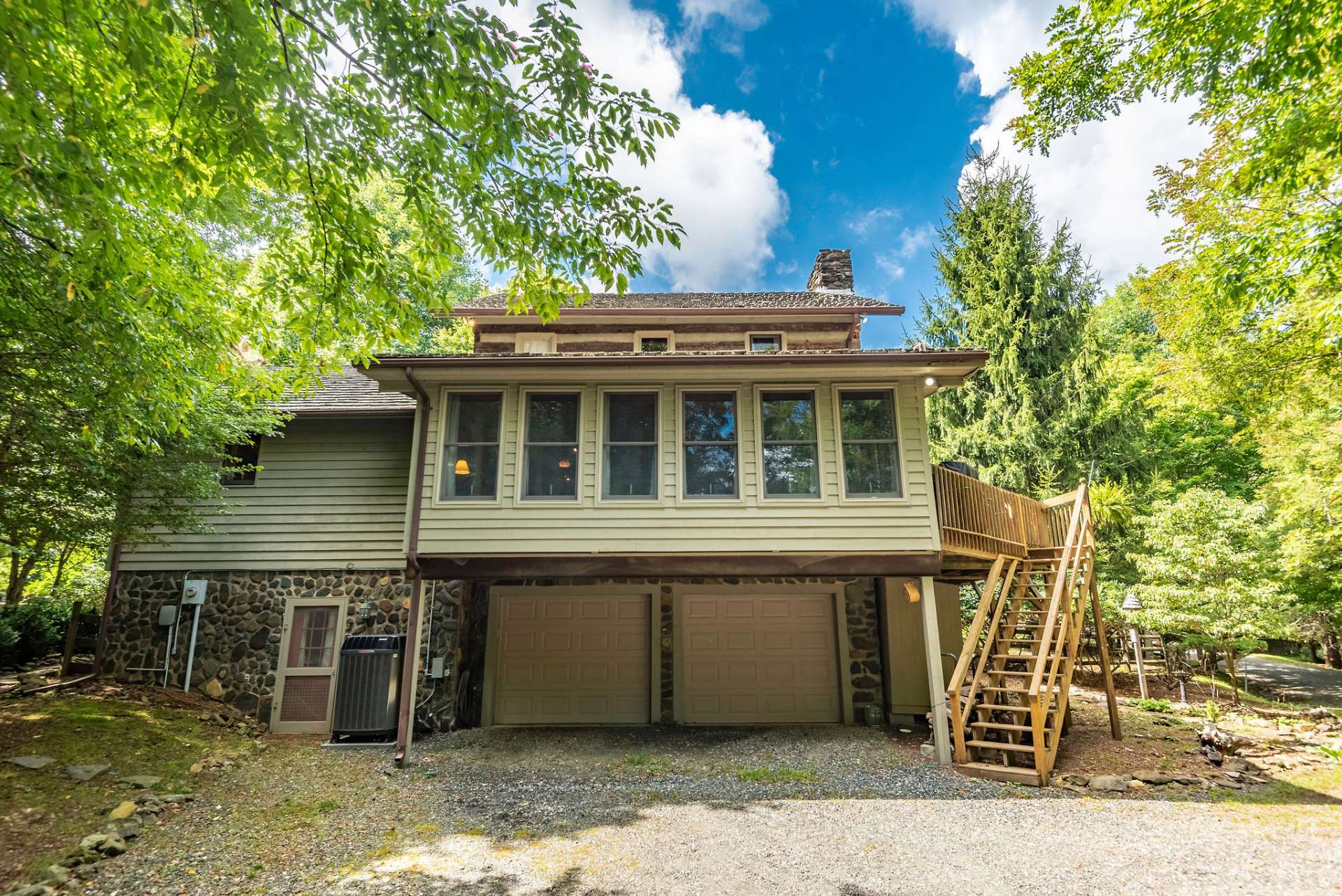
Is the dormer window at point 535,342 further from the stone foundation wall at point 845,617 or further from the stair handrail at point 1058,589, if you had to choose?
the stair handrail at point 1058,589

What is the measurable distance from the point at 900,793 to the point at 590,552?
4.13m

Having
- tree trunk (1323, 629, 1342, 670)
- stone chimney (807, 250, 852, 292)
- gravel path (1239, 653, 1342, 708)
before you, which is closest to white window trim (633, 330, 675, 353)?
stone chimney (807, 250, 852, 292)

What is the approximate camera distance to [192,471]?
8.28m

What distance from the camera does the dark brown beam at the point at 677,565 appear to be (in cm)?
773

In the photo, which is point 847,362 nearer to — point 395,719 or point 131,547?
point 395,719

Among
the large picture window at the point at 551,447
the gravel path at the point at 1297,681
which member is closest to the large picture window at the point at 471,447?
the large picture window at the point at 551,447

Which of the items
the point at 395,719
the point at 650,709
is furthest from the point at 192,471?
the point at 650,709

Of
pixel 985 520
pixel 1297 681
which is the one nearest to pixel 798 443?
pixel 985 520

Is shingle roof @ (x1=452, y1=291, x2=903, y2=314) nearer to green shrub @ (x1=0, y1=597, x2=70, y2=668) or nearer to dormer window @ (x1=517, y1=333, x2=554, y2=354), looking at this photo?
dormer window @ (x1=517, y1=333, x2=554, y2=354)

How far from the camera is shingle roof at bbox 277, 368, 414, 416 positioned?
9570 millimetres

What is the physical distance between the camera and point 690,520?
25.6ft

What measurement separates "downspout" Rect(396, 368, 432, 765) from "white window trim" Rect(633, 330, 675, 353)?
503cm

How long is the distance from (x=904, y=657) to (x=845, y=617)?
102cm

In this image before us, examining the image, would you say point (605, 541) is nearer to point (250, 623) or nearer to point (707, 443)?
point (707, 443)
